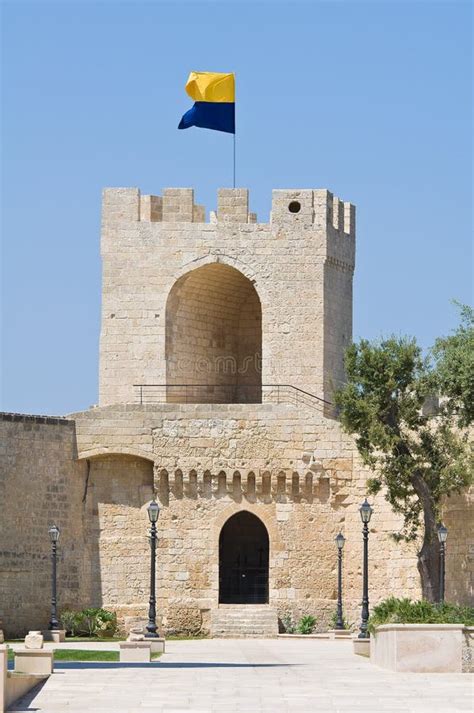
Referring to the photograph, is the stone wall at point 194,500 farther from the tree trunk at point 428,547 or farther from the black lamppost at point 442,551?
the black lamppost at point 442,551

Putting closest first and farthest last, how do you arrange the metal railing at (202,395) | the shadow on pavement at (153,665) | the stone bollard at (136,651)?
the shadow on pavement at (153,665)
the stone bollard at (136,651)
the metal railing at (202,395)

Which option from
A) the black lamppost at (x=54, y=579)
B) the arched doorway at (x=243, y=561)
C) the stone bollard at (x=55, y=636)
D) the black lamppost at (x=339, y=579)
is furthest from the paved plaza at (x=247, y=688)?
the arched doorway at (x=243, y=561)

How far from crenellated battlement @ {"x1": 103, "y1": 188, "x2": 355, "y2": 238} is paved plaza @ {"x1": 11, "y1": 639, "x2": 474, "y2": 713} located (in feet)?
50.6

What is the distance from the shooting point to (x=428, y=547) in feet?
124

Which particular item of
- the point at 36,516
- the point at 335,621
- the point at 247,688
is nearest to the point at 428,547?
the point at 335,621

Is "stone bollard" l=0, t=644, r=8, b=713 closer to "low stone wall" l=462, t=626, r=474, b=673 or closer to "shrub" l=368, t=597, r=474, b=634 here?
"low stone wall" l=462, t=626, r=474, b=673

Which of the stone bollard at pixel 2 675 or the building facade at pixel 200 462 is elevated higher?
the building facade at pixel 200 462

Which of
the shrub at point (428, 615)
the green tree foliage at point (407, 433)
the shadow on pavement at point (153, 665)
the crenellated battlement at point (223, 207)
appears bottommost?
the shadow on pavement at point (153, 665)

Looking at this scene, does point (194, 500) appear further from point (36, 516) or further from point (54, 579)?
point (54, 579)

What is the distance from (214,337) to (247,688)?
78.2 feet

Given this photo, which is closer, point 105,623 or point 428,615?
point 428,615

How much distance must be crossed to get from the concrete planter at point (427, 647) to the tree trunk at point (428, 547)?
11986 millimetres

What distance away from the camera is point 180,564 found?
40.3 m

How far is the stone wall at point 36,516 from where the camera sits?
39.0 m
